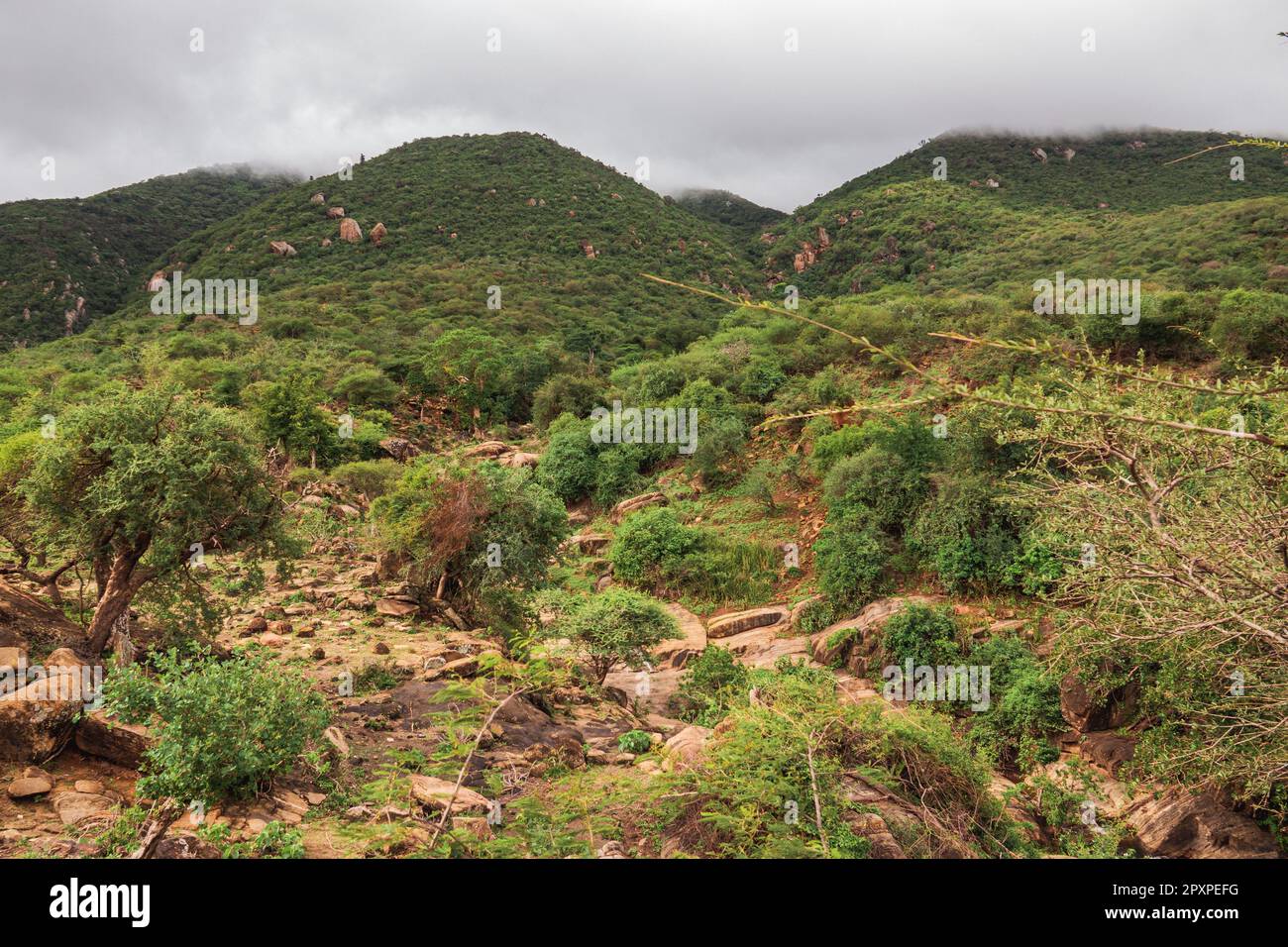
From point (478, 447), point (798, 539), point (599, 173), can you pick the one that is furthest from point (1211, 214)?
point (599, 173)

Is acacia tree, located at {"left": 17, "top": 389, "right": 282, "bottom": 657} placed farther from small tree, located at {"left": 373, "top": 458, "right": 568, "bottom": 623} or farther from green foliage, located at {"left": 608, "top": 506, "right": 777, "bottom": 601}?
green foliage, located at {"left": 608, "top": 506, "right": 777, "bottom": 601}

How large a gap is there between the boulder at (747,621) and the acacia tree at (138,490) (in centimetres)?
990

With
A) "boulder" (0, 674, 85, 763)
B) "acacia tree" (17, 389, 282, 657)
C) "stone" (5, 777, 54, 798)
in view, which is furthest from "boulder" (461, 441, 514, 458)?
"stone" (5, 777, 54, 798)

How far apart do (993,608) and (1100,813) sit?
172 inches

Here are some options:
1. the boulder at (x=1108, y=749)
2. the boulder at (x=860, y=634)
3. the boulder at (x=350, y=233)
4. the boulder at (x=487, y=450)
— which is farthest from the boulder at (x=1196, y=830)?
the boulder at (x=350, y=233)

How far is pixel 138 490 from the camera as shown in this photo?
7938 millimetres

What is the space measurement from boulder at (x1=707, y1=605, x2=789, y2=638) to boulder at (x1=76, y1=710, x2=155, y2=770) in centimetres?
1115

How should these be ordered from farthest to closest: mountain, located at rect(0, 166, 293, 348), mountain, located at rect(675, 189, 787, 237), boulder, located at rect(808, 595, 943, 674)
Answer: mountain, located at rect(675, 189, 787, 237) → mountain, located at rect(0, 166, 293, 348) → boulder, located at rect(808, 595, 943, 674)

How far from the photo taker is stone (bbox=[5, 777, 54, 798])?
546 cm

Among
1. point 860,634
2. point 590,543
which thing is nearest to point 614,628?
point 860,634

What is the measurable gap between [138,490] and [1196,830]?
40.1ft

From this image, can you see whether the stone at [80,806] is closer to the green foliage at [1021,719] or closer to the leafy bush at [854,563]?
the green foliage at [1021,719]
